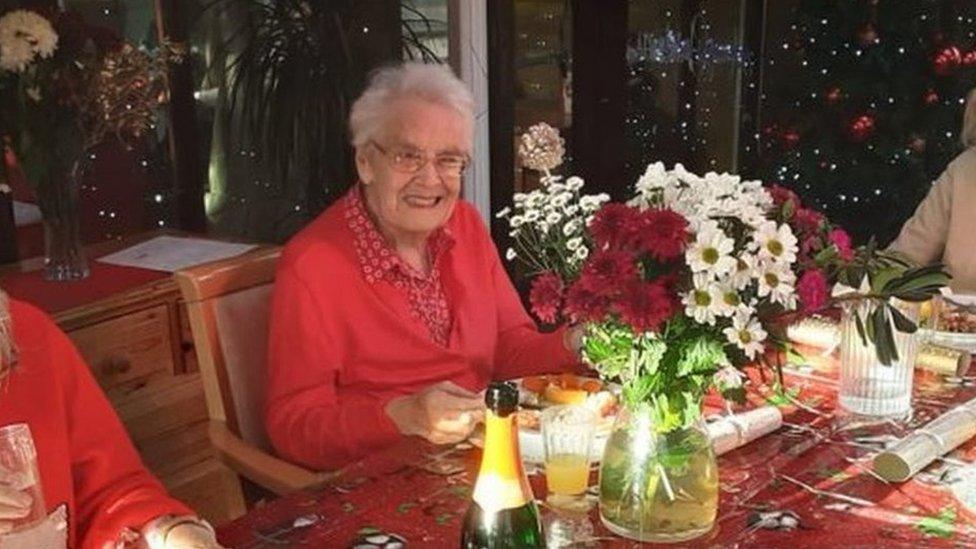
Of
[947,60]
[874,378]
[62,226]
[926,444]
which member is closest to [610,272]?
[926,444]

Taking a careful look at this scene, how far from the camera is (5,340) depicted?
124 centimetres

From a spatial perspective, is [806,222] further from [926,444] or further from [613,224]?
[926,444]

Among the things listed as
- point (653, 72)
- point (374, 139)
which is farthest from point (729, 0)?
point (374, 139)

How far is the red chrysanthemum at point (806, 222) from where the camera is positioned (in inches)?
48.4

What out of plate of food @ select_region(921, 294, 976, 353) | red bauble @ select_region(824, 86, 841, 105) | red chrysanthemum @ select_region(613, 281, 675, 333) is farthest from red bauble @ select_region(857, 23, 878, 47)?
red chrysanthemum @ select_region(613, 281, 675, 333)

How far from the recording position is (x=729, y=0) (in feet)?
15.0

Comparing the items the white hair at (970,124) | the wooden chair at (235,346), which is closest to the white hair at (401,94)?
the wooden chair at (235,346)

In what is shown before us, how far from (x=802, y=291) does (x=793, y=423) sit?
1.64ft

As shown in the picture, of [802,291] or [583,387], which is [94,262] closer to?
[583,387]

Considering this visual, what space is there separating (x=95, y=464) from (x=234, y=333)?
0.45 metres

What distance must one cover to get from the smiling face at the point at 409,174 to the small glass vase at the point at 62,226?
2.66 ft

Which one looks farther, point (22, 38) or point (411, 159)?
point (22, 38)

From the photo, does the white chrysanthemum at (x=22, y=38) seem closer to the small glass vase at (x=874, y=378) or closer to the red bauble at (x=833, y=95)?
the small glass vase at (x=874, y=378)

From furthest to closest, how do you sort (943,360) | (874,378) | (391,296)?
(391,296) < (943,360) < (874,378)
